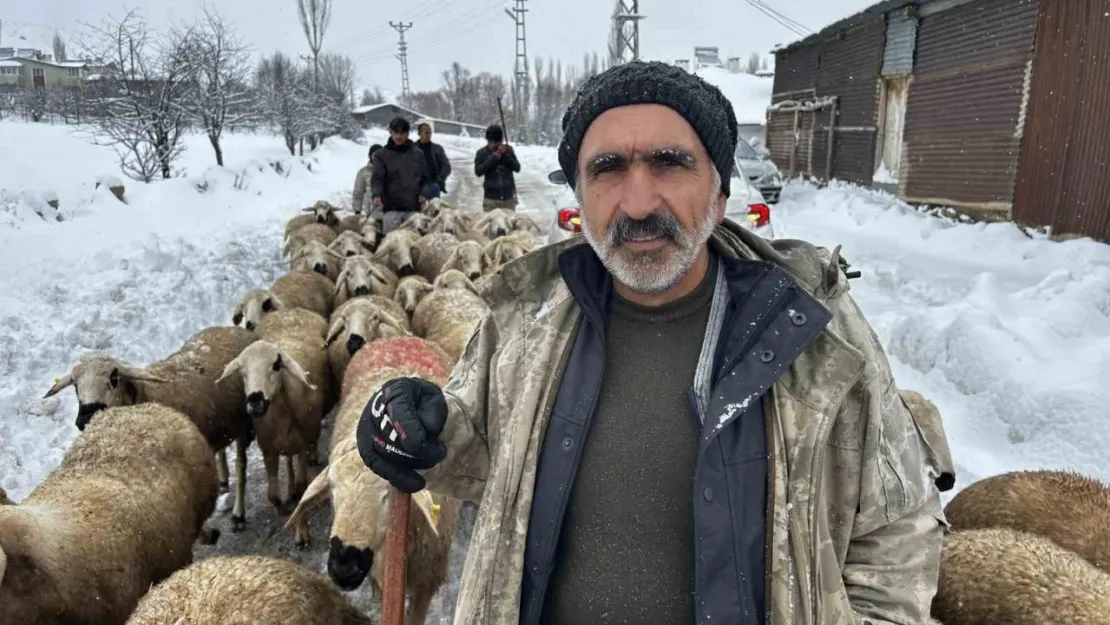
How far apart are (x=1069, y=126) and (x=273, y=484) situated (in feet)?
34.9

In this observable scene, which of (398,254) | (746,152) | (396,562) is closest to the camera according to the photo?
(396,562)

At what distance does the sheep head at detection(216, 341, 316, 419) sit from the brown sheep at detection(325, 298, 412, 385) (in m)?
0.70

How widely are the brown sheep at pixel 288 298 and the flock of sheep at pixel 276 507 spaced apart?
516 millimetres

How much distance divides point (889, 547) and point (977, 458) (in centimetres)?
396

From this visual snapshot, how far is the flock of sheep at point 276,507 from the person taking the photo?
2.64 m

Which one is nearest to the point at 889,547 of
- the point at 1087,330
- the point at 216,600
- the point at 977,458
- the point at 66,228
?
the point at 216,600

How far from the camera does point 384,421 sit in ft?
5.72

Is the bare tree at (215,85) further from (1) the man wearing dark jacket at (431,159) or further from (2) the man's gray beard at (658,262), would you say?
(2) the man's gray beard at (658,262)

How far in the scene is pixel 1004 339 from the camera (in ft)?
19.7

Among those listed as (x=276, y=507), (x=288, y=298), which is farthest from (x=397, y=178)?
(x=276, y=507)

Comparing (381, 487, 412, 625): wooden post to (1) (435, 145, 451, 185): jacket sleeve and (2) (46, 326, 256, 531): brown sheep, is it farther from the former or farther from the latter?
(1) (435, 145, 451, 185): jacket sleeve

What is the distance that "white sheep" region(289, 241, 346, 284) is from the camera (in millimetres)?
8977

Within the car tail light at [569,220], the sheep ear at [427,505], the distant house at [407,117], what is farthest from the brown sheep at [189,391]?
the distant house at [407,117]

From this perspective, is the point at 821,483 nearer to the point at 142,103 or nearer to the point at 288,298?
the point at 288,298
